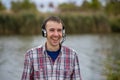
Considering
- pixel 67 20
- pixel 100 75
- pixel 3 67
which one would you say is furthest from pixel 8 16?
pixel 100 75

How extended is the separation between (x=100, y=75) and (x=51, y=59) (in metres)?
7.48

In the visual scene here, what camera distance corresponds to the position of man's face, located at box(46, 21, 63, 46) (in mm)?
3750

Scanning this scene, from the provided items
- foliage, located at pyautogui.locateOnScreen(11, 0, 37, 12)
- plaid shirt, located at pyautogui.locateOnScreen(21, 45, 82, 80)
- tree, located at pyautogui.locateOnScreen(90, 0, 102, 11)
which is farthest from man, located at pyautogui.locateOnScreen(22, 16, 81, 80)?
tree, located at pyautogui.locateOnScreen(90, 0, 102, 11)

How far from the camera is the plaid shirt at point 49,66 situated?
3764 millimetres

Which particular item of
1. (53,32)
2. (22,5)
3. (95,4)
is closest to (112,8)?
(95,4)

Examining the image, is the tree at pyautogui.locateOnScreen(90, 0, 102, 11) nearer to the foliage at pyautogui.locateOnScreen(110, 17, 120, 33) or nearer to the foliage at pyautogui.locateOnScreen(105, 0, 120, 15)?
the foliage at pyautogui.locateOnScreen(105, 0, 120, 15)

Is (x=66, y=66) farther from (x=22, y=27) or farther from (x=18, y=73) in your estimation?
(x=22, y=27)

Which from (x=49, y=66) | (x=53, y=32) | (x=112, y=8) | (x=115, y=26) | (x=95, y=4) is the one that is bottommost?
(x=115, y=26)

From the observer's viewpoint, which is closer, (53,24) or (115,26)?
(53,24)

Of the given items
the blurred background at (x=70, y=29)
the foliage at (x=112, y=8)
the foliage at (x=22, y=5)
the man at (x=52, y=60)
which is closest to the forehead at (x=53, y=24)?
the man at (x=52, y=60)

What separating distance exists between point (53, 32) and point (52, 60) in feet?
0.85

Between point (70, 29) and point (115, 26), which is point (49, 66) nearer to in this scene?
point (70, 29)

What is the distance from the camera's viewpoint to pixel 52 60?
3781 mm

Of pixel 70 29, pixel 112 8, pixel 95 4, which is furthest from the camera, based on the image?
pixel 95 4
